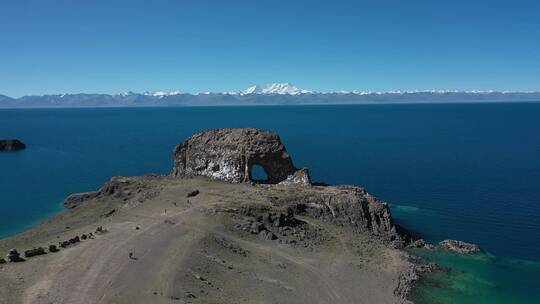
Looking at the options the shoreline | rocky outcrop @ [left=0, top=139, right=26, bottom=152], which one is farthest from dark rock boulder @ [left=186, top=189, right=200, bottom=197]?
rocky outcrop @ [left=0, top=139, right=26, bottom=152]

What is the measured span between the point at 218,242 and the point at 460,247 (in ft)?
84.0

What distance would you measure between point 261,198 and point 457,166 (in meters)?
60.2

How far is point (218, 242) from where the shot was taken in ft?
157

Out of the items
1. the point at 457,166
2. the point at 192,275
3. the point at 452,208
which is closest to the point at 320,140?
the point at 457,166

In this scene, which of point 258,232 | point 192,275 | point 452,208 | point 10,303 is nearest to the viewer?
point 10,303

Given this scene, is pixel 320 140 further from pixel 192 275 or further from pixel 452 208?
pixel 192 275

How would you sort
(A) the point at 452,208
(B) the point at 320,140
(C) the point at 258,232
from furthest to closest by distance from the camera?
(B) the point at 320,140, (A) the point at 452,208, (C) the point at 258,232

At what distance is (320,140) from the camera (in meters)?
160

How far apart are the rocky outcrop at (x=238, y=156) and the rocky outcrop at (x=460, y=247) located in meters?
18.9

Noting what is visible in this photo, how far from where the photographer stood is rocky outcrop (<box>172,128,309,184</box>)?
67.2m

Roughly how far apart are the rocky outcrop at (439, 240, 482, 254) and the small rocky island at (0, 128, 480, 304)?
0.20 m

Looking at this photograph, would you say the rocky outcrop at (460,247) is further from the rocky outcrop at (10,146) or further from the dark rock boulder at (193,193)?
the rocky outcrop at (10,146)

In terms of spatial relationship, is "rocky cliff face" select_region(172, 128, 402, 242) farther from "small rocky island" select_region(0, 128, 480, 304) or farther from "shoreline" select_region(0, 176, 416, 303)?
"shoreline" select_region(0, 176, 416, 303)

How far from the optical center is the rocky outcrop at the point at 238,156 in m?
67.2
